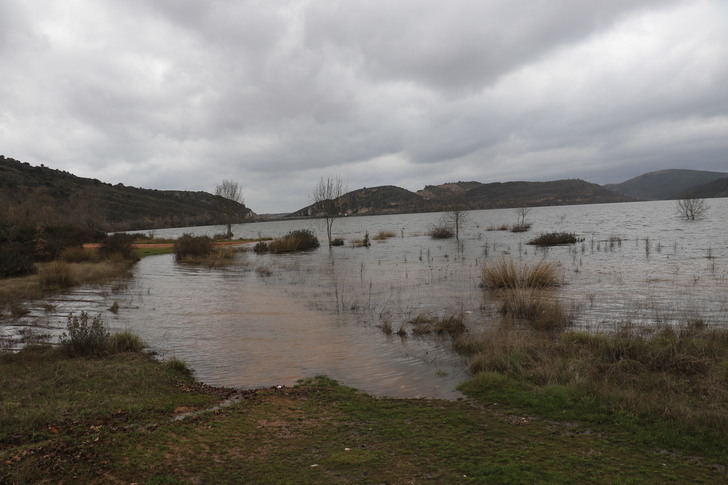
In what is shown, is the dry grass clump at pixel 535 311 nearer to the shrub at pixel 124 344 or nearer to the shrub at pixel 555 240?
the shrub at pixel 124 344

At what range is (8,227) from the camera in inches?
1037

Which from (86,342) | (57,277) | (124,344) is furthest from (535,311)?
(57,277)

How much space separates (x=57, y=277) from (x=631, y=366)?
2139cm

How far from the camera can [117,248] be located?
31.6 metres

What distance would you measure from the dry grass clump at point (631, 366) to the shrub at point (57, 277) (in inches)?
705

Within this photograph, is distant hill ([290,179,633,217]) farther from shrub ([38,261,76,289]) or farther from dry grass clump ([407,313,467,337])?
dry grass clump ([407,313,467,337])

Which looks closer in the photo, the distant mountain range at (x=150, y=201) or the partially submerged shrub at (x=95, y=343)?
the partially submerged shrub at (x=95, y=343)

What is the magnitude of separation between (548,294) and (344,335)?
7.75 meters

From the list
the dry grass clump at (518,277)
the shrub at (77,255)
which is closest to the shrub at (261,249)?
the shrub at (77,255)

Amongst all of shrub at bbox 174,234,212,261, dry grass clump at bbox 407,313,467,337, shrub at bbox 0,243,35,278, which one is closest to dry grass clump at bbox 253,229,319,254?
shrub at bbox 174,234,212,261

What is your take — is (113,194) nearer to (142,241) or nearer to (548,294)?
(142,241)

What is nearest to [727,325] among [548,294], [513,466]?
[548,294]

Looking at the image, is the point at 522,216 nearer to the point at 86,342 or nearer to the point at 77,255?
the point at 77,255

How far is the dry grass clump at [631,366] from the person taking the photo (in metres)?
5.57
